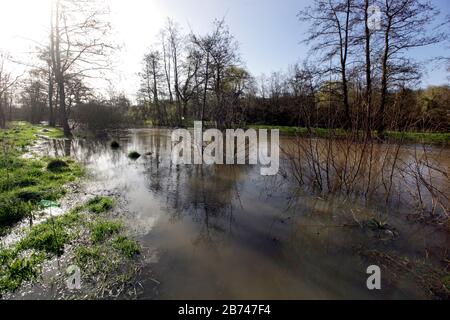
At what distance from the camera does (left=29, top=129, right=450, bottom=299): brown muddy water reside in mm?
2535

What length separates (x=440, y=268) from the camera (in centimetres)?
287

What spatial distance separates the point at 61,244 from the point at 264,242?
9.41ft

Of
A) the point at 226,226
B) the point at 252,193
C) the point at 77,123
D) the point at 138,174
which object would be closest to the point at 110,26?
the point at 77,123

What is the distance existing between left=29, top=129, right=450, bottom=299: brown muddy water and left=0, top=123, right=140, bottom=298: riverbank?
32 cm

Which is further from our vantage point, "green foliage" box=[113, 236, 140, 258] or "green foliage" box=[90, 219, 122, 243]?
"green foliage" box=[90, 219, 122, 243]

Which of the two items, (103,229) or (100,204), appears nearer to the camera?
(103,229)

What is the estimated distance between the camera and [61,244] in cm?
323

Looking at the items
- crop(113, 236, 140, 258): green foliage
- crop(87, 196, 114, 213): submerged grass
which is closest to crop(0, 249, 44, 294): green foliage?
crop(113, 236, 140, 258): green foliage

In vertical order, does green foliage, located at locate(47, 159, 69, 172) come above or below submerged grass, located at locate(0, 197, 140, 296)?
above

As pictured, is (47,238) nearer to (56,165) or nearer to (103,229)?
(103,229)

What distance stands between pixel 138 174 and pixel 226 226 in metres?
4.50

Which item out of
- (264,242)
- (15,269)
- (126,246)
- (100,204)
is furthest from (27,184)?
(264,242)

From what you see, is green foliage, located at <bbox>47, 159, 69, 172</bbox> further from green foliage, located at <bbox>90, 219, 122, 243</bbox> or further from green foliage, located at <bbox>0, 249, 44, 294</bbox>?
green foliage, located at <bbox>0, 249, 44, 294</bbox>
